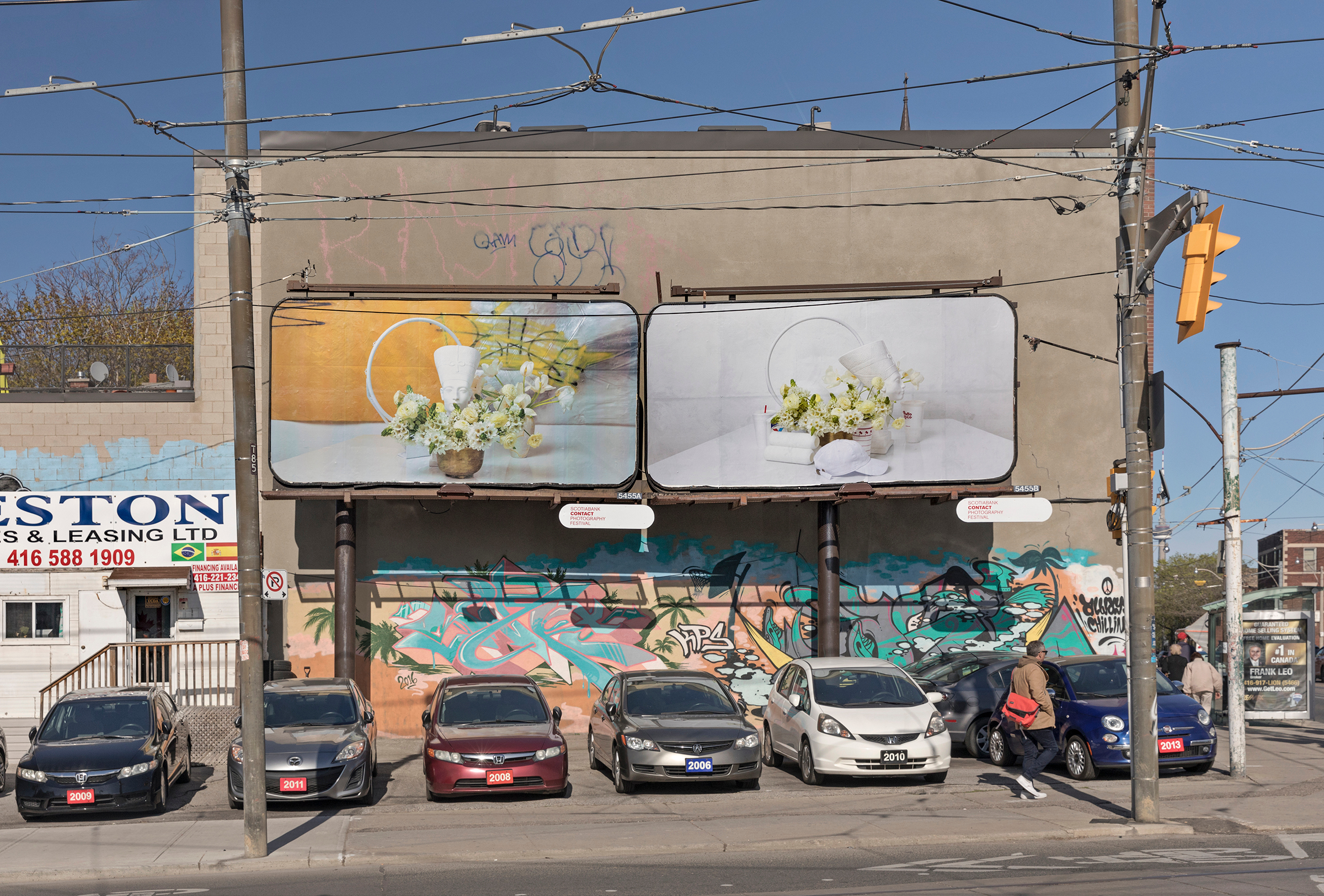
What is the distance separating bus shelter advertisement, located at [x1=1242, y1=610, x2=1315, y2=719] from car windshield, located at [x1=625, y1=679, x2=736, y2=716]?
11.5m

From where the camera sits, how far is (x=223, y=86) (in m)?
12.7

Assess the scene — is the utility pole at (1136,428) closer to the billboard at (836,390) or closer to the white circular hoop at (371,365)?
the billboard at (836,390)

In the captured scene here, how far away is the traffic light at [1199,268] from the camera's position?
39.1 ft

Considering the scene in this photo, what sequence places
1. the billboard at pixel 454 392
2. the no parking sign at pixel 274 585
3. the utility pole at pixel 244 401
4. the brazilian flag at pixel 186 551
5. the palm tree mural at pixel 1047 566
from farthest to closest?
the palm tree mural at pixel 1047 566 → the brazilian flag at pixel 186 551 → the no parking sign at pixel 274 585 → the billboard at pixel 454 392 → the utility pole at pixel 244 401

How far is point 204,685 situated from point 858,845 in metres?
13.9

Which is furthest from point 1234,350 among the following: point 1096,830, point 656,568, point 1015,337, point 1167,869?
point 656,568

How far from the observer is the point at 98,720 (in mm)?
16703

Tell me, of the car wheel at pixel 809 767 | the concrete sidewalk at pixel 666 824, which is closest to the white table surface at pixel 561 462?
the concrete sidewalk at pixel 666 824

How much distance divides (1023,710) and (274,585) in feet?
46.8

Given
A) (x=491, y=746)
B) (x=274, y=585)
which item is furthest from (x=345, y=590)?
(x=491, y=746)

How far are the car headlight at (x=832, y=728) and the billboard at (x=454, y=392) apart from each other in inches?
283

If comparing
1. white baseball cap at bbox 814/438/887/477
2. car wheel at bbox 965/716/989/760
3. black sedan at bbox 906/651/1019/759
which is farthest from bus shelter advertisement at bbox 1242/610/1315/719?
white baseball cap at bbox 814/438/887/477

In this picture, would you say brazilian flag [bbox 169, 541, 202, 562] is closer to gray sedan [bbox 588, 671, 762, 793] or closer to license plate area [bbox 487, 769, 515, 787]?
gray sedan [bbox 588, 671, 762, 793]

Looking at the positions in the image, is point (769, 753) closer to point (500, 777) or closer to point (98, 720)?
point (500, 777)
